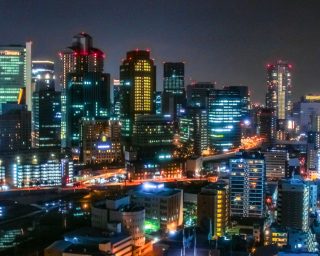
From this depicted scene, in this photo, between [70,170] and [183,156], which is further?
[183,156]

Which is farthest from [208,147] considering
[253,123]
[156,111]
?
[253,123]

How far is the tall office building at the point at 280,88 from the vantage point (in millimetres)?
32188

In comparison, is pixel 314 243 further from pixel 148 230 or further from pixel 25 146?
pixel 25 146

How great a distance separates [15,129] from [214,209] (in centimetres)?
971

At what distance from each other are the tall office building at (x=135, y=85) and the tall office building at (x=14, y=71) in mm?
3774

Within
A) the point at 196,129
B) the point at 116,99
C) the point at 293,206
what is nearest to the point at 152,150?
the point at 196,129

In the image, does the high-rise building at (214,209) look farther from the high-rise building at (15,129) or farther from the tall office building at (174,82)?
the tall office building at (174,82)

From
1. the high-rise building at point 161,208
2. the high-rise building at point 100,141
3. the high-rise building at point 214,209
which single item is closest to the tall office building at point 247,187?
the high-rise building at point 214,209

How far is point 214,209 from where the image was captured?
11.4 m

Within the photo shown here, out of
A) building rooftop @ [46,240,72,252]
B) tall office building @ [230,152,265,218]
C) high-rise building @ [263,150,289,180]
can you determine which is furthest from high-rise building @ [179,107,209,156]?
building rooftop @ [46,240,72,252]

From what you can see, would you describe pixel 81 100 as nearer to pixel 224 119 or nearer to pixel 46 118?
pixel 46 118

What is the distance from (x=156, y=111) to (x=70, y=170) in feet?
28.4

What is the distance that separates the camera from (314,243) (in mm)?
10617

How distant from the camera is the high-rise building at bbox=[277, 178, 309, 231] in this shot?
1212 centimetres
